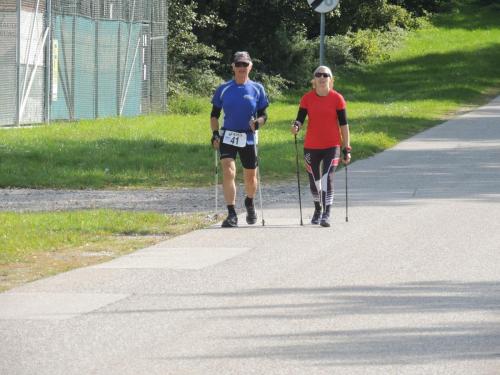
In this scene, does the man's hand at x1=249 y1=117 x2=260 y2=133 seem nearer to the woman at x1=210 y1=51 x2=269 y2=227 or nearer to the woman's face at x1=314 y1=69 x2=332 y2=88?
the woman at x1=210 y1=51 x2=269 y2=227

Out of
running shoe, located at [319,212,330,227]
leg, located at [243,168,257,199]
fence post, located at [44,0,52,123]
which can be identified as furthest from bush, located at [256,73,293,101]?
running shoe, located at [319,212,330,227]

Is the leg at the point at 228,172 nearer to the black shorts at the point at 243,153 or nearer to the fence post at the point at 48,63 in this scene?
the black shorts at the point at 243,153

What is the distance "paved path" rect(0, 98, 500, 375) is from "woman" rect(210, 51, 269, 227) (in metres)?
0.63

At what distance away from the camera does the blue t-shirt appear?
15.2 meters

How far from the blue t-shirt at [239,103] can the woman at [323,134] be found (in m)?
0.50

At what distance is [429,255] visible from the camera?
41.2 feet

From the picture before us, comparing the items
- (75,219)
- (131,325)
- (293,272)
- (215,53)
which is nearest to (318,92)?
(75,219)

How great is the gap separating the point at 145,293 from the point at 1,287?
4.11ft

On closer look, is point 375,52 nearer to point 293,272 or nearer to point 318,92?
point 318,92

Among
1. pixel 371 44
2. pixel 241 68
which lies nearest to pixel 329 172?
pixel 241 68

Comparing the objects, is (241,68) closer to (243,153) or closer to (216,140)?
(216,140)

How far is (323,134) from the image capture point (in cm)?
1548

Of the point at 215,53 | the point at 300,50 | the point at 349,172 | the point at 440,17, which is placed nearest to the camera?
the point at 349,172

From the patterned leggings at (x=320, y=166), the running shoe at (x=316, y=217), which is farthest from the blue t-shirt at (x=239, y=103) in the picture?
the running shoe at (x=316, y=217)
